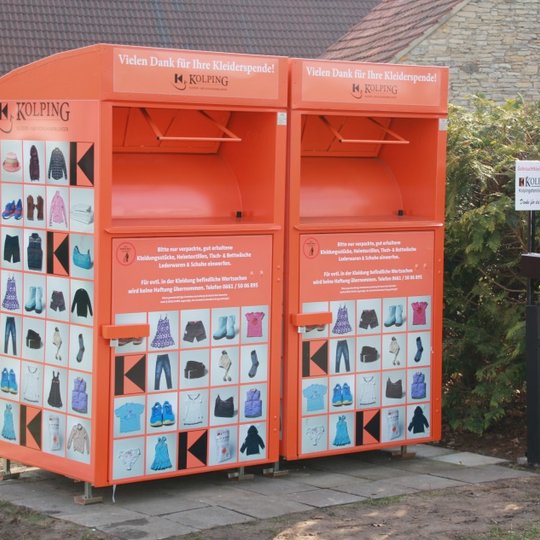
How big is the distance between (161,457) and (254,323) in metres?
0.91

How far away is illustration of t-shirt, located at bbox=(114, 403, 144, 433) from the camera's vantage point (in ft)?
20.5

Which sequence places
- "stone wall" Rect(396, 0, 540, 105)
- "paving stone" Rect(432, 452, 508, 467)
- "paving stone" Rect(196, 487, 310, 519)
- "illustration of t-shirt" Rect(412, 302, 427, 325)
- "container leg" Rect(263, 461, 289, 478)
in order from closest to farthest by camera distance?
"paving stone" Rect(196, 487, 310, 519)
"container leg" Rect(263, 461, 289, 478)
"illustration of t-shirt" Rect(412, 302, 427, 325)
"paving stone" Rect(432, 452, 508, 467)
"stone wall" Rect(396, 0, 540, 105)

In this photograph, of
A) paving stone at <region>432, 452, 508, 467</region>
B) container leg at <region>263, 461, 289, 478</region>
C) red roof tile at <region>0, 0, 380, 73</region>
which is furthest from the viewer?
red roof tile at <region>0, 0, 380, 73</region>

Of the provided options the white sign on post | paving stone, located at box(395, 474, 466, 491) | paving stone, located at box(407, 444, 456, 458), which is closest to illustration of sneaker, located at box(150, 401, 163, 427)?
paving stone, located at box(395, 474, 466, 491)

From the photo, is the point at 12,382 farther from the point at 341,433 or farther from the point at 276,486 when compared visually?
the point at 341,433

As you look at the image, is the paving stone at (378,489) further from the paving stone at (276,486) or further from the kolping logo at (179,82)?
the kolping logo at (179,82)

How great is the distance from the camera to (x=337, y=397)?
7.03m

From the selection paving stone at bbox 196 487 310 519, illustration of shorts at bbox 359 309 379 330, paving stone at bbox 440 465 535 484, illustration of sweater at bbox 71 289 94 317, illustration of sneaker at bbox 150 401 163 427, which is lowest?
paving stone at bbox 196 487 310 519

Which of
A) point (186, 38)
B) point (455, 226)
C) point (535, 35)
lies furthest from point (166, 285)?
point (186, 38)

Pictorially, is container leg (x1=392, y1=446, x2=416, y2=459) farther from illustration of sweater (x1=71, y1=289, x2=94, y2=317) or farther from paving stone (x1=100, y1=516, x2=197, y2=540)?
illustration of sweater (x1=71, y1=289, x2=94, y2=317)

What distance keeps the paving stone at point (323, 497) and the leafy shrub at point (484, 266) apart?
5.80 feet

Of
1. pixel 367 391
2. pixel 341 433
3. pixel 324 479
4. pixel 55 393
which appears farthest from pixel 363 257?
pixel 55 393

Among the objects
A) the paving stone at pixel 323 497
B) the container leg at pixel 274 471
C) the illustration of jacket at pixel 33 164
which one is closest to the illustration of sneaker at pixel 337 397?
the container leg at pixel 274 471

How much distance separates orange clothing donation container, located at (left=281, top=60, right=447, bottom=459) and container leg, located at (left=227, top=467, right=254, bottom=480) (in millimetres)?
244
